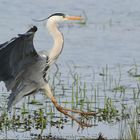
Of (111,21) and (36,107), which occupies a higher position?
(111,21)

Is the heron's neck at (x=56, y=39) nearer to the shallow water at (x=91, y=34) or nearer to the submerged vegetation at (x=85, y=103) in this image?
the submerged vegetation at (x=85, y=103)

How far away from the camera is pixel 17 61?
884 centimetres

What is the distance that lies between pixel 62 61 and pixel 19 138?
13.3 ft

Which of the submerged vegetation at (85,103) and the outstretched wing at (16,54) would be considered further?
the submerged vegetation at (85,103)

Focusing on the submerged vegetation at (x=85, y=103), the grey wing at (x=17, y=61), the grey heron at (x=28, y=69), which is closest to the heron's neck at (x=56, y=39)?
the grey heron at (x=28, y=69)

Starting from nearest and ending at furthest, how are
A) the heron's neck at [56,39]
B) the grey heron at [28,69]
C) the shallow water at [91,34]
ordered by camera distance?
1. the grey heron at [28,69]
2. the heron's neck at [56,39]
3. the shallow water at [91,34]

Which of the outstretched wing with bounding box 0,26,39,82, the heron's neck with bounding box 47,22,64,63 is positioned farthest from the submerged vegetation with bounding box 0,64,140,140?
the heron's neck with bounding box 47,22,64,63

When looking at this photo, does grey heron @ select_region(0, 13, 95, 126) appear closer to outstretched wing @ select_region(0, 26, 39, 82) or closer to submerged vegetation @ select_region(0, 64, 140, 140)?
outstretched wing @ select_region(0, 26, 39, 82)

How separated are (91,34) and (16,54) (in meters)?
6.17

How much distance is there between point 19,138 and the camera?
8.52 m

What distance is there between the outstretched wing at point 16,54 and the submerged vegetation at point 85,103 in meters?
0.50

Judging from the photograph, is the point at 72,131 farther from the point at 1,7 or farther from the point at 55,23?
the point at 1,7

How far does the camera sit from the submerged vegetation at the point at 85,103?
28.9ft

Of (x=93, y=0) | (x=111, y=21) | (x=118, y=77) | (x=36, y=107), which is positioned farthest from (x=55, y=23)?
(x=93, y=0)
